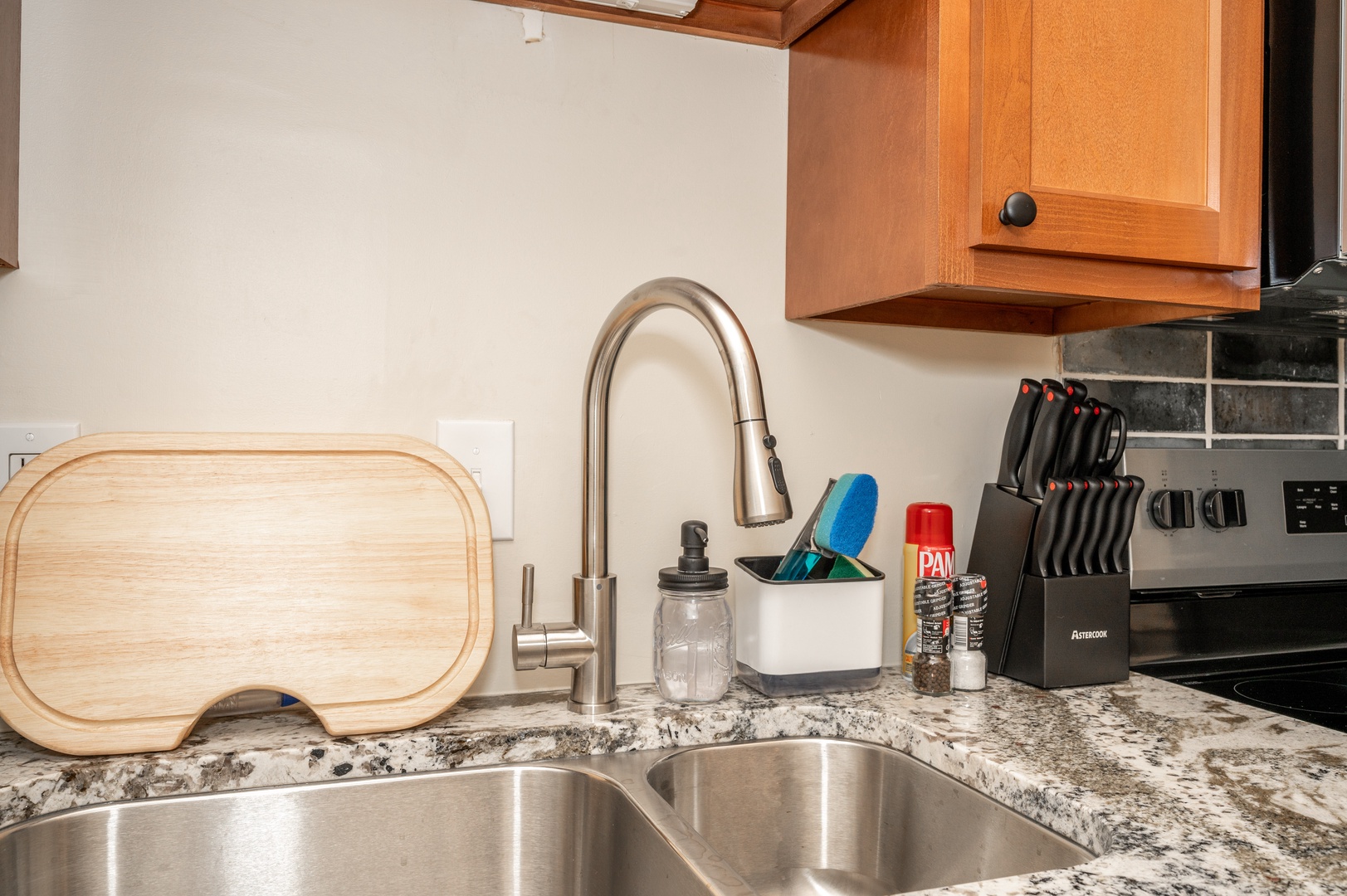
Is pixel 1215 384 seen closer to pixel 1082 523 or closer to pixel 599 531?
pixel 1082 523

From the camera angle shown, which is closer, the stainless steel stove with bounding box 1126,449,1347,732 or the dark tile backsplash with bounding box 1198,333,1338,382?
the stainless steel stove with bounding box 1126,449,1347,732

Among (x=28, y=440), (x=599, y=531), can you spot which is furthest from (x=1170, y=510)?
(x=28, y=440)

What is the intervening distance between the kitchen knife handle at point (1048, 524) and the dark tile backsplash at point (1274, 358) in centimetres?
58

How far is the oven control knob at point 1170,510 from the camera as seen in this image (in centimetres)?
130

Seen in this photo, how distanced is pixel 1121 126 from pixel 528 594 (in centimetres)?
83

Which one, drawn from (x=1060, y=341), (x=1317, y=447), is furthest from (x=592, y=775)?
(x=1317, y=447)

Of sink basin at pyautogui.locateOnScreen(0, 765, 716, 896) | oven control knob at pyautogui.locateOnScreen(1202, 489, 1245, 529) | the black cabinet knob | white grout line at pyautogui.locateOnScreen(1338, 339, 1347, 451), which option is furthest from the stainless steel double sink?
white grout line at pyautogui.locateOnScreen(1338, 339, 1347, 451)

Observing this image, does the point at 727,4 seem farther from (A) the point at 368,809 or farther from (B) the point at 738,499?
(A) the point at 368,809

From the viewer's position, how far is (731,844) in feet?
3.17

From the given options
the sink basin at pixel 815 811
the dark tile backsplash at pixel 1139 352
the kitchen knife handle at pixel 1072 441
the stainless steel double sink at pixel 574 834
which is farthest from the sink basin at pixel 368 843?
the dark tile backsplash at pixel 1139 352

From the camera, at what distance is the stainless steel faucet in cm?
93

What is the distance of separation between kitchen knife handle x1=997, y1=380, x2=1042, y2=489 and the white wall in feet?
0.33

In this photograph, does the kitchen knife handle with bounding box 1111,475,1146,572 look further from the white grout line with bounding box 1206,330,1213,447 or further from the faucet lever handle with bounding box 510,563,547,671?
the faucet lever handle with bounding box 510,563,547,671

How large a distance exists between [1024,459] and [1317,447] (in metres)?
0.73
